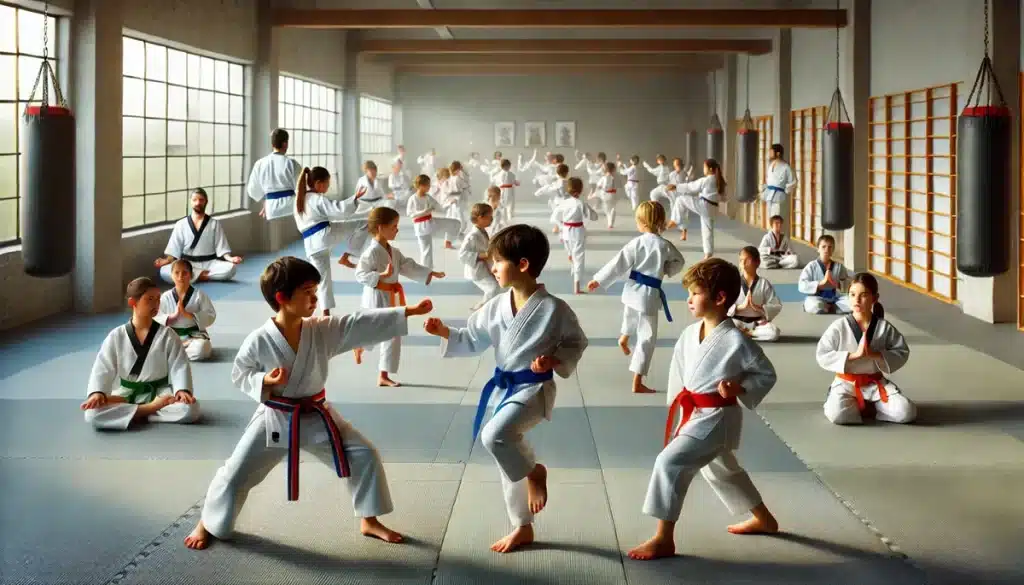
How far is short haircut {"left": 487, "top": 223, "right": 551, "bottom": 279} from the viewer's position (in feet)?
14.1

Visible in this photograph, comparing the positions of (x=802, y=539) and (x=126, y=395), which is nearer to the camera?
(x=802, y=539)

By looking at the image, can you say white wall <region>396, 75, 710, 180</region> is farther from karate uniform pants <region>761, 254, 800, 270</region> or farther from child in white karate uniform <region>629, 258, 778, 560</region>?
child in white karate uniform <region>629, 258, 778, 560</region>

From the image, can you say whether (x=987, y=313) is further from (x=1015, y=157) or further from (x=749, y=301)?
(x=749, y=301)

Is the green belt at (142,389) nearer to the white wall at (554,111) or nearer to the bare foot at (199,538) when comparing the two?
the bare foot at (199,538)

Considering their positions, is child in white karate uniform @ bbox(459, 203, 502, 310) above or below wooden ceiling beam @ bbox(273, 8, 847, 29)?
below

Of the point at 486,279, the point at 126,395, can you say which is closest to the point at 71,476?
the point at 126,395

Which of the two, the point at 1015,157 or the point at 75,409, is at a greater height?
the point at 1015,157

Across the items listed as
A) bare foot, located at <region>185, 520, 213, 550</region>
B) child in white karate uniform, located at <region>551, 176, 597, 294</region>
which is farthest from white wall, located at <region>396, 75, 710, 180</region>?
bare foot, located at <region>185, 520, 213, 550</region>

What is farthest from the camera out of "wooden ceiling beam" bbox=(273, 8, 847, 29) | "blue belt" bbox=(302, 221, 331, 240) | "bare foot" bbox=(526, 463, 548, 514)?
"wooden ceiling beam" bbox=(273, 8, 847, 29)

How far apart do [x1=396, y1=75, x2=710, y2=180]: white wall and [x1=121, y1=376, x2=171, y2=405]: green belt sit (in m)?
26.0

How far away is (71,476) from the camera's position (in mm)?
5191

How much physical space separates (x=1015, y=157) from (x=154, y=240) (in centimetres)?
899

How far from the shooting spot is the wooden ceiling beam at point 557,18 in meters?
15.2

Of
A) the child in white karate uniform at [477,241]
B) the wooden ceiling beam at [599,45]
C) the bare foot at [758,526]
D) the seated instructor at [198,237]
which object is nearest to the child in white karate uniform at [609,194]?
the wooden ceiling beam at [599,45]
